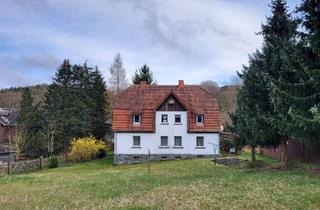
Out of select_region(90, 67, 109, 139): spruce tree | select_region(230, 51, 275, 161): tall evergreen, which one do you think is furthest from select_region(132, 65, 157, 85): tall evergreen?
select_region(230, 51, 275, 161): tall evergreen

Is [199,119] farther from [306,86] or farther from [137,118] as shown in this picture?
[306,86]

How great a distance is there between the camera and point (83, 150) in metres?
56.1

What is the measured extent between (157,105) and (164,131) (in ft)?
9.85

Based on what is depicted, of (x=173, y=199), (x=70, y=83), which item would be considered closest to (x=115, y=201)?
(x=173, y=199)

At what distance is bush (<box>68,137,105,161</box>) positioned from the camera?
56.1 meters

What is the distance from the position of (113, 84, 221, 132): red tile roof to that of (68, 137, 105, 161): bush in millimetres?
5274

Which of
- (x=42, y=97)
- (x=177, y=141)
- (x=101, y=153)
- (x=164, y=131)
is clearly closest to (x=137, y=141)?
(x=164, y=131)

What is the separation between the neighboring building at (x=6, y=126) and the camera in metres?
80.4

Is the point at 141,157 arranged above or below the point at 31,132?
below

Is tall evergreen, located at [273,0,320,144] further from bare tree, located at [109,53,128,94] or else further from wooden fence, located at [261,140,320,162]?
bare tree, located at [109,53,128,94]

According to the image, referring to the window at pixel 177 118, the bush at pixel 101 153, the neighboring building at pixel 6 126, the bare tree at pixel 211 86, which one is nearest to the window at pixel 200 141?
the window at pixel 177 118

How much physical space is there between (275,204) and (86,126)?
5151 centimetres

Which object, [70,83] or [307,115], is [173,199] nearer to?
[307,115]

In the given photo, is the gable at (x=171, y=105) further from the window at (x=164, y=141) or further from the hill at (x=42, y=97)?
the hill at (x=42, y=97)
